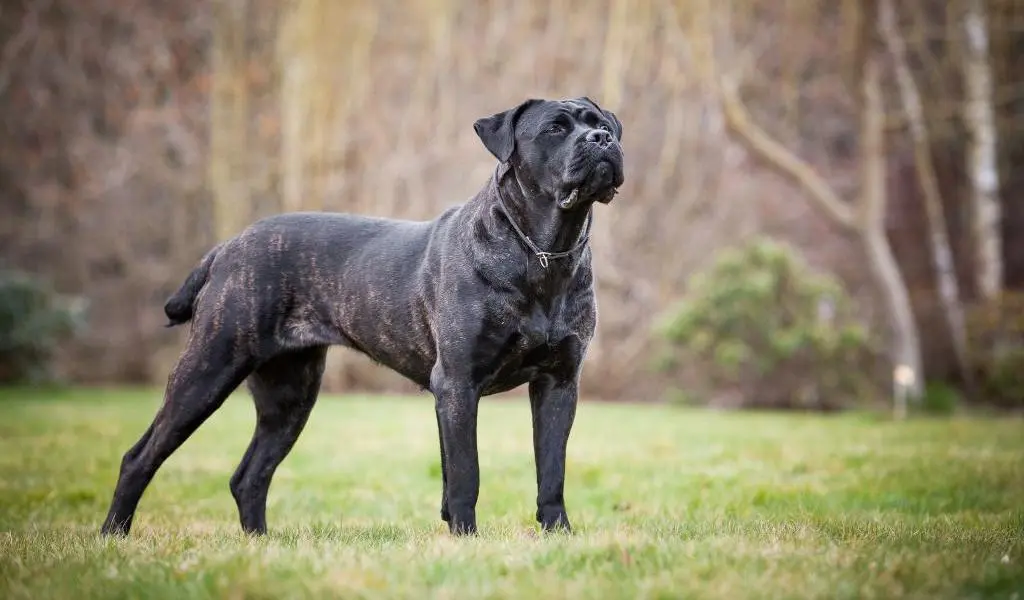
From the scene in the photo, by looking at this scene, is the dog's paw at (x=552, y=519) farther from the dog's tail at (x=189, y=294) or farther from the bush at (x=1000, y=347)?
the bush at (x=1000, y=347)

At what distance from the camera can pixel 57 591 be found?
3.22 metres

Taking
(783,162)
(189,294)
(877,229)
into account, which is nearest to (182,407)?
(189,294)

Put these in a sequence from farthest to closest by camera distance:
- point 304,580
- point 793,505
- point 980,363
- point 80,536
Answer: point 980,363 < point 793,505 < point 80,536 < point 304,580

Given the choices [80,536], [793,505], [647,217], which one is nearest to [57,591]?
[80,536]

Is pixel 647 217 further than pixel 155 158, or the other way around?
pixel 155 158

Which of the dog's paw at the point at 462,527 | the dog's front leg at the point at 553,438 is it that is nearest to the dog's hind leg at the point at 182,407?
the dog's paw at the point at 462,527

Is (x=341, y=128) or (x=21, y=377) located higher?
(x=341, y=128)

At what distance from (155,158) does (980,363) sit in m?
15.3

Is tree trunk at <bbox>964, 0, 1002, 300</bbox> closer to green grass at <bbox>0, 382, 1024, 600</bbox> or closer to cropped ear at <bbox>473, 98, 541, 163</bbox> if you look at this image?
green grass at <bbox>0, 382, 1024, 600</bbox>

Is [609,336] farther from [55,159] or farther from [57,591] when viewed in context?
[57,591]

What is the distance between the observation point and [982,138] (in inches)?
666

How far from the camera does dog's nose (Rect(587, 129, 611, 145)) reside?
4.16 meters

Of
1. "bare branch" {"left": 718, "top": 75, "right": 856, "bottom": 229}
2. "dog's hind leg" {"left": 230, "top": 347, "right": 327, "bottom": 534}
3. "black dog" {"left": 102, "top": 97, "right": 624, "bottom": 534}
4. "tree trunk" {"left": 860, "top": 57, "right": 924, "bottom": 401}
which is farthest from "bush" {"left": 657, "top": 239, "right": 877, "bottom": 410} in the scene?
"black dog" {"left": 102, "top": 97, "right": 624, "bottom": 534}

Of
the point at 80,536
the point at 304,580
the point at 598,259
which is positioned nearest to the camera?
the point at 304,580
